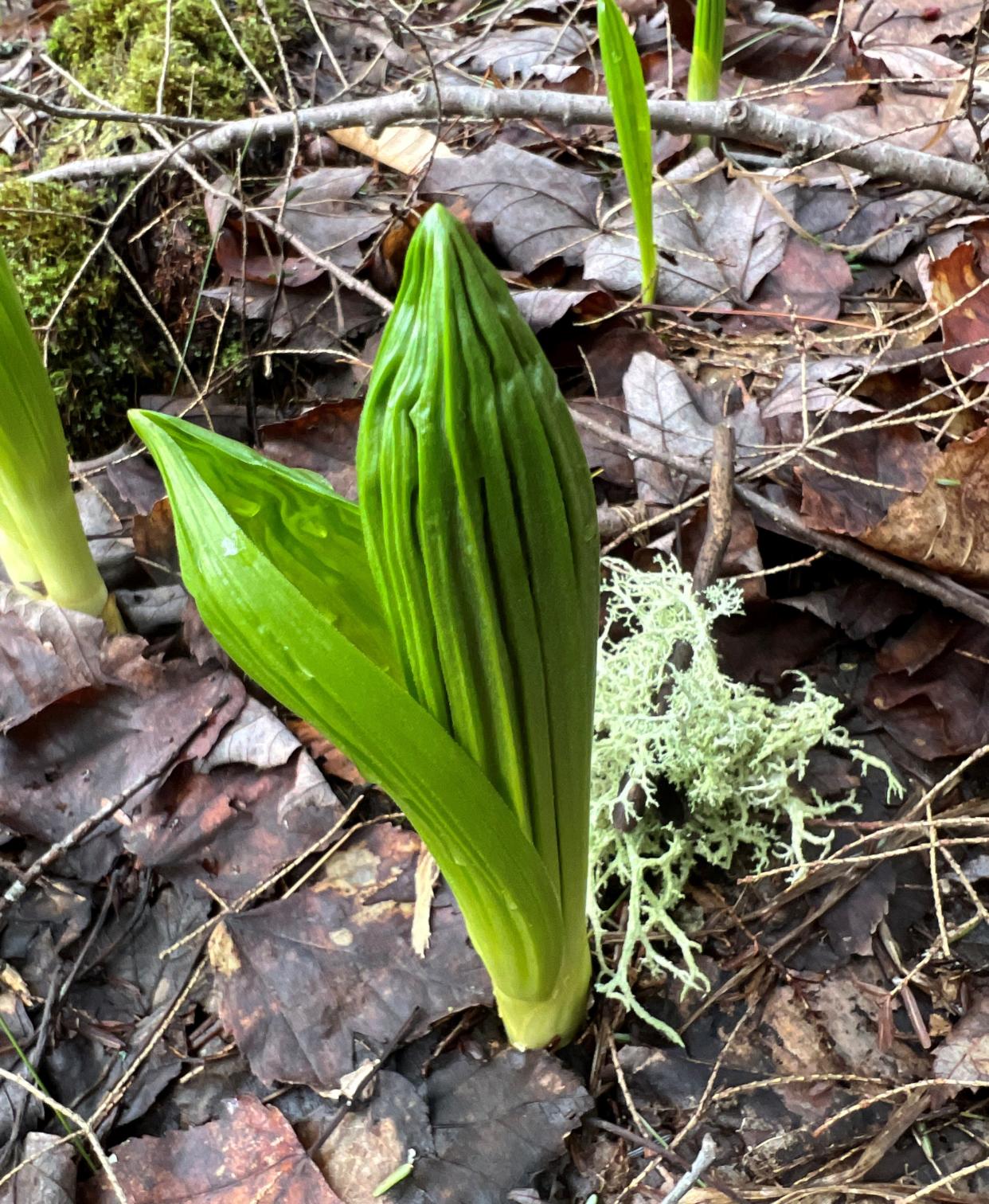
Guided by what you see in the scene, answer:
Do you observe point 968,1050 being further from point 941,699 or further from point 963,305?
point 963,305

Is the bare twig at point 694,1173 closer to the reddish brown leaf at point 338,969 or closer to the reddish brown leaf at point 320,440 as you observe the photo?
the reddish brown leaf at point 338,969

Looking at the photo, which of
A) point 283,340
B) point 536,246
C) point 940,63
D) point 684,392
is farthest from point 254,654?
point 940,63

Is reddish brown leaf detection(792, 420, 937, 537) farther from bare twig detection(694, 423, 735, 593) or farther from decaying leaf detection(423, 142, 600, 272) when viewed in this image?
decaying leaf detection(423, 142, 600, 272)

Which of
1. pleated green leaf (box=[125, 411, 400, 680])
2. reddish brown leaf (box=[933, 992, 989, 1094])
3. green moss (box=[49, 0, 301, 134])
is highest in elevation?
green moss (box=[49, 0, 301, 134])

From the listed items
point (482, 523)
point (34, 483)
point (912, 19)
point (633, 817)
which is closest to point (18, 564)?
point (34, 483)

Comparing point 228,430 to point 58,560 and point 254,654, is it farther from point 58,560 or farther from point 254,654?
point 254,654

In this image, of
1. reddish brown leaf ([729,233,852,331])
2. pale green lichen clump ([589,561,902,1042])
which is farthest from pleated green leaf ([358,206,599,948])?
reddish brown leaf ([729,233,852,331])
